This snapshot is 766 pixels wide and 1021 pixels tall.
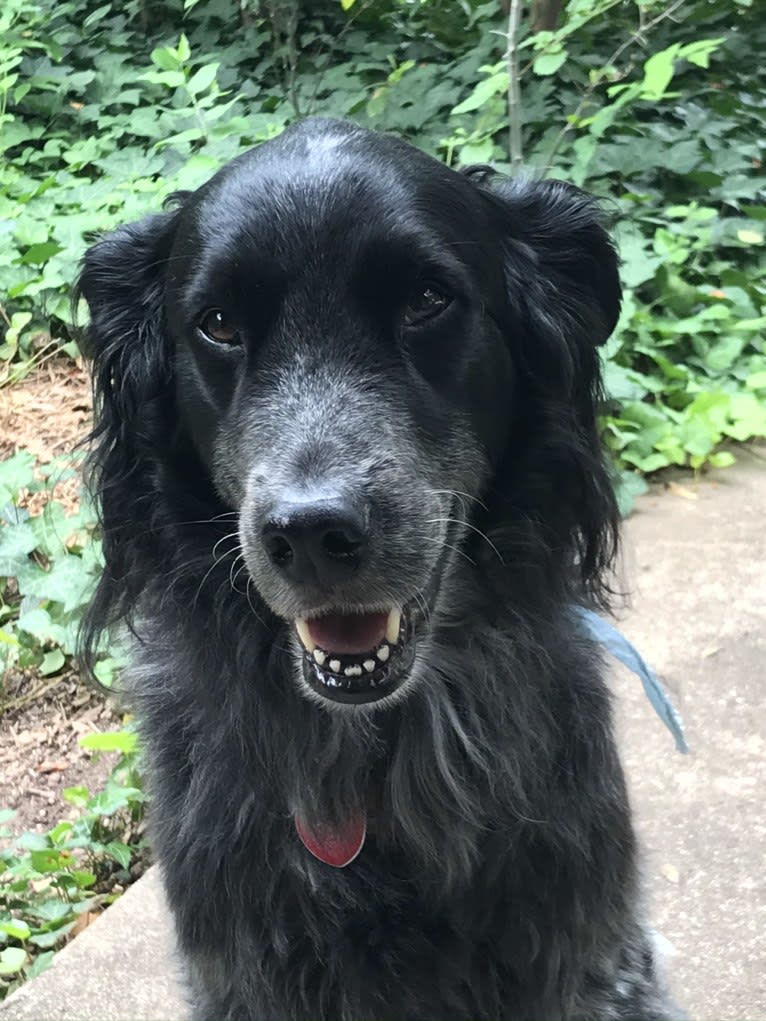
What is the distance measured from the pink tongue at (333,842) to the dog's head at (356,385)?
304mm

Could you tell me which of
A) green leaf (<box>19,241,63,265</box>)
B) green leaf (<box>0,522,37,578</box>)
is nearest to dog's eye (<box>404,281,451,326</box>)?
green leaf (<box>0,522,37,578</box>)

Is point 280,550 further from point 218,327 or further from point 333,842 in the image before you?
point 333,842

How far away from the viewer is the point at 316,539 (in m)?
1.44

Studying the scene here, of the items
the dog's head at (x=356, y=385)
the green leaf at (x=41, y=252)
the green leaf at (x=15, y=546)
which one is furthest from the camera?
the green leaf at (x=41, y=252)

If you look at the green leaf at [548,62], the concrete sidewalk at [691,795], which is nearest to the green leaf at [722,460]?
the concrete sidewalk at [691,795]

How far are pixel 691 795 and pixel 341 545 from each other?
166cm

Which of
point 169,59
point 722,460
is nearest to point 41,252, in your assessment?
point 169,59

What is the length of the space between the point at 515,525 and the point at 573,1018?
95 centimetres

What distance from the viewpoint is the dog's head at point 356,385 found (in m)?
1.59

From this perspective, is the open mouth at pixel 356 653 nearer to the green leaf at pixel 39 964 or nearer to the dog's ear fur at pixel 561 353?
the dog's ear fur at pixel 561 353

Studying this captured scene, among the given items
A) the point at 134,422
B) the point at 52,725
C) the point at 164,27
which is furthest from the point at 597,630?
the point at 164,27

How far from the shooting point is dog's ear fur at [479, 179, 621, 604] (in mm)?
1863

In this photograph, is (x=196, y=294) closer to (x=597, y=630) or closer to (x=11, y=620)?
(x=597, y=630)

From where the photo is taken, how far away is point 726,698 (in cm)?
299
